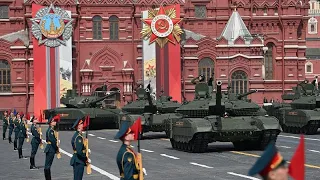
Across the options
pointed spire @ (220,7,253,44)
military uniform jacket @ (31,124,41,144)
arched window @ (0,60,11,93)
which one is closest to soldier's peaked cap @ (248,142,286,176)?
military uniform jacket @ (31,124,41,144)

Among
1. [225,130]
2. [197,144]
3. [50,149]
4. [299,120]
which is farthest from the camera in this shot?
[299,120]

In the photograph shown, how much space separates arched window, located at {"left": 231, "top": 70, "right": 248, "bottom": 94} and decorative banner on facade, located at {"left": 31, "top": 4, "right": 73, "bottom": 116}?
14732mm

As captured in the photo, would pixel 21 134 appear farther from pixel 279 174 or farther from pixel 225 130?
pixel 279 174

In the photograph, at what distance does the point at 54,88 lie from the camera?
60562 mm

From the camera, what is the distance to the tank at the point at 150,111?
3312 cm

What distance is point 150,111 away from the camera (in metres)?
34.2

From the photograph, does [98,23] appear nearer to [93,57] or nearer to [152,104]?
[93,57]

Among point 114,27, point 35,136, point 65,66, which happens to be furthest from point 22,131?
point 114,27

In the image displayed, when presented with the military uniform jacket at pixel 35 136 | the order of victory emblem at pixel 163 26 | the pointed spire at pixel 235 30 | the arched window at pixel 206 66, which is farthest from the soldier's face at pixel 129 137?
the arched window at pixel 206 66

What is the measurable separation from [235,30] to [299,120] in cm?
3047

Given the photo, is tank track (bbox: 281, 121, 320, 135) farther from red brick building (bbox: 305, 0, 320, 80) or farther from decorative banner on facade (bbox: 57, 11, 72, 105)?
red brick building (bbox: 305, 0, 320, 80)

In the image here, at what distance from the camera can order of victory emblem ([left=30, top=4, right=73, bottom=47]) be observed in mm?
58125

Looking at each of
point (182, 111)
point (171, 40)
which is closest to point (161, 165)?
point (182, 111)

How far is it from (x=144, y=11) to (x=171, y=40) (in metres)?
3.85
